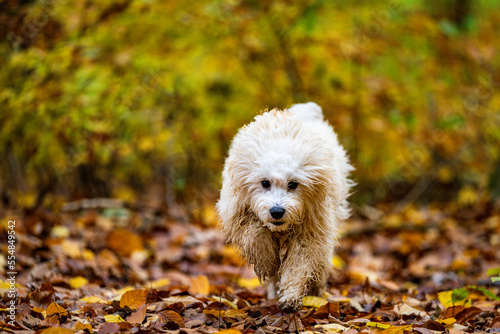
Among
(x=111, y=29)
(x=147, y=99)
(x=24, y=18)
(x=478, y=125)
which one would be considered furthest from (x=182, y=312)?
(x=478, y=125)

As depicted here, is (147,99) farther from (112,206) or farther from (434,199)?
(434,199)

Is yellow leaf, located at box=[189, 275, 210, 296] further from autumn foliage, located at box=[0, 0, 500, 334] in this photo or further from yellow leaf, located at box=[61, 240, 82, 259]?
yellow leaf, located at box=[61, 240, 82, 259]

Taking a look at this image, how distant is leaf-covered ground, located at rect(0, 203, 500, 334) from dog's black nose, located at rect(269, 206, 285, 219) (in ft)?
2.29

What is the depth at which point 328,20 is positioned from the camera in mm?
8352

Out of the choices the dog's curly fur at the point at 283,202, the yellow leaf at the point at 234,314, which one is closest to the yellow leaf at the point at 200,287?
the dog's curly fur at the point at 283,202

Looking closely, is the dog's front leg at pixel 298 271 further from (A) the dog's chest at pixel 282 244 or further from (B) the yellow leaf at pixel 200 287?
(B) the yellow leaf at pixel 200 287

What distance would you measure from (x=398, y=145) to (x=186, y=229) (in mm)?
4413

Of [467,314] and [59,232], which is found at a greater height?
Result: [59,232]

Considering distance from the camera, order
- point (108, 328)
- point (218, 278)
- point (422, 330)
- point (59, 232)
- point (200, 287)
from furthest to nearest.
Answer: point (59, 232), point (218, 278), point (200, 287), point (422, 330), point (108, 328)

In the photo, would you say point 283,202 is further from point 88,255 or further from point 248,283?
point 88,255

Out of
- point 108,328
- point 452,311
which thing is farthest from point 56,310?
point 452,311

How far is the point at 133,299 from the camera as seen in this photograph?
3719mm

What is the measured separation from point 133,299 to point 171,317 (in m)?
0.43

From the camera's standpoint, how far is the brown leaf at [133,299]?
369 cm
